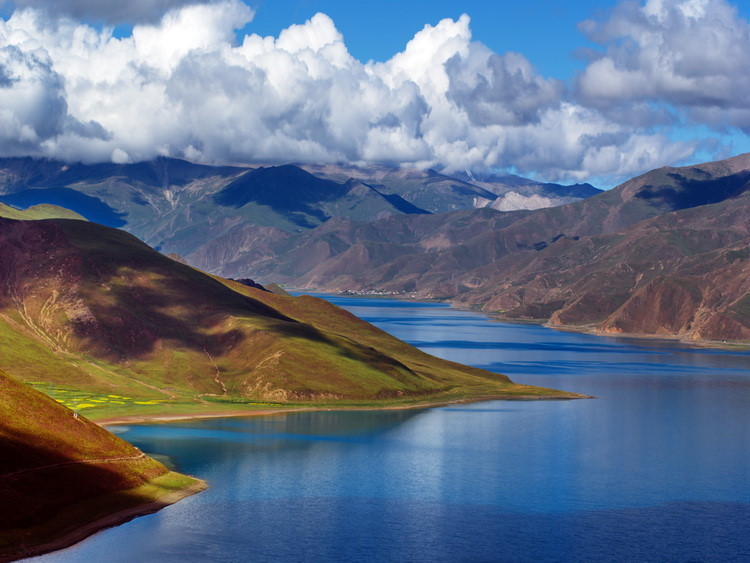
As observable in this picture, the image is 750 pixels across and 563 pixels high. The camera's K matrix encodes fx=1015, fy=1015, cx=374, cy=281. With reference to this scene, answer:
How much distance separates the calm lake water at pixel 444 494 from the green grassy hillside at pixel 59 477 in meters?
3.93

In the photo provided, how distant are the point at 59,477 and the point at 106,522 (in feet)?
30.9

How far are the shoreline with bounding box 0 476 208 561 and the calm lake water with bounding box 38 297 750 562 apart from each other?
1.59 metres

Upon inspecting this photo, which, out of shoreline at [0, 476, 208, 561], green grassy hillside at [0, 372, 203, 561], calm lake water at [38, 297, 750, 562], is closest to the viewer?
shoreline at [0, 476, 208, 561]

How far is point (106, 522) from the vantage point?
105438 mm

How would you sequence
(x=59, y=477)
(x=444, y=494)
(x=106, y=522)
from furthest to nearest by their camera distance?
1. (x=444, y=494)
2. (x=59, y=477)
3. (x=106, y=522)

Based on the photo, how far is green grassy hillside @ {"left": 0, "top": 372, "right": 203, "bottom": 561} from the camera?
9931cm

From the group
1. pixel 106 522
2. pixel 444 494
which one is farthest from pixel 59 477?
pixel 444 494

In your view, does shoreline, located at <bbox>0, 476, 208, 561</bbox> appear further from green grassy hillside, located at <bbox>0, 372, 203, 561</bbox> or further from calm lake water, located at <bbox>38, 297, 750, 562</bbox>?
calm lake water, located at <bbox>38, 297, 750, 562</bbox>

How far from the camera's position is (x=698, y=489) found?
130250 mm

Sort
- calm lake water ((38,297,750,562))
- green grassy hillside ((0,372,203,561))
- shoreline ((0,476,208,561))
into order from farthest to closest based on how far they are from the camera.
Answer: green grassy hillside ((0,372,203,561)) < calm lake water ((38,297,750,562)) < shoreline ((0,476,208,561))

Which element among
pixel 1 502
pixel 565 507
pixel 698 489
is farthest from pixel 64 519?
pixel 698 489

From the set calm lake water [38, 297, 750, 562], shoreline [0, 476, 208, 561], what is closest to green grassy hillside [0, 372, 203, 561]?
shoreline [0, 476, 208, 561]

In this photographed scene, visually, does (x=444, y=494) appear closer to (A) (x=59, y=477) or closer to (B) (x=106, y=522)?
(B) (x=106, y=522)

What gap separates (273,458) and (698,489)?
58.1 meters
